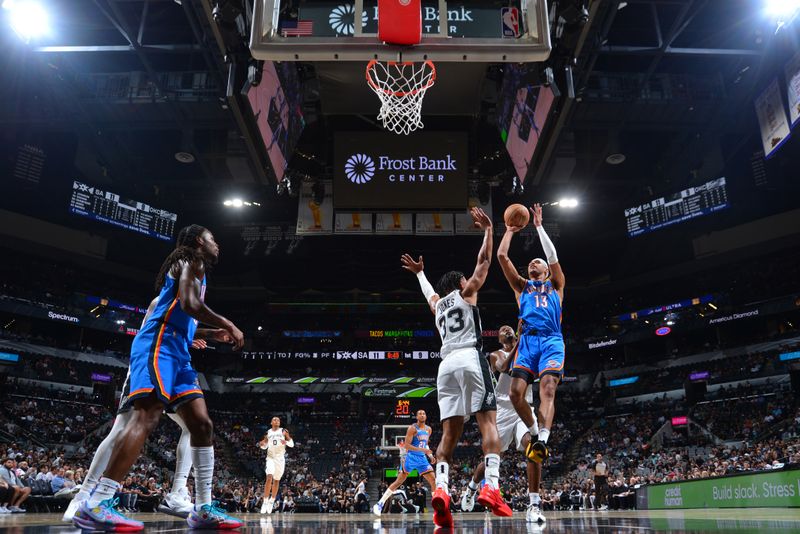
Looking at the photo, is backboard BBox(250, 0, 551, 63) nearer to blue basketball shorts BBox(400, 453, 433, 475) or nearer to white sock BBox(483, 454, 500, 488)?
white sock BBox(483, 454, 500, 488)

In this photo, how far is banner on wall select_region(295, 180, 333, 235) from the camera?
18641 mm

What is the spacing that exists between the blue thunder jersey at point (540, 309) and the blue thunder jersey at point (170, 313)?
3.30 m

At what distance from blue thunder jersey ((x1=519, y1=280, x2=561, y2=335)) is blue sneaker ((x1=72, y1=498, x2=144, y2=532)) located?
3933 millimetres

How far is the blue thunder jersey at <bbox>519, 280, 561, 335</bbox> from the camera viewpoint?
596 centimetres

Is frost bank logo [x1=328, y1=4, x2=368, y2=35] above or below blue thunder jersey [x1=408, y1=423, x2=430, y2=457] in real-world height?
above

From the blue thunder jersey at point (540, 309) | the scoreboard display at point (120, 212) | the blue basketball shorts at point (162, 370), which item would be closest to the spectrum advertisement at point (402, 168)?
the blue thunder jersey at point (540, 309)

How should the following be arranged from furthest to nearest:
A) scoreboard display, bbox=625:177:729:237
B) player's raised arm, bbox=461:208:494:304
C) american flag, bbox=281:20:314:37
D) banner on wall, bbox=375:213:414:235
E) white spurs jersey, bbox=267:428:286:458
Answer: scoreboard display, bbox=625:177:729:237, banner on wall, bbox=375:213:414:235, white spurs jersey, bbox=267:428:286:458, american flag, bbox=281:20:314:37, player's raised arm, bbox=461:208:494:304

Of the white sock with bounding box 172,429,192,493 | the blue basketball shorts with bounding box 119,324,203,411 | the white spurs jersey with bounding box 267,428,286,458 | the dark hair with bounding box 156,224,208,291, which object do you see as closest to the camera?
the blue basketball shorts with bounding box 119,324,203,411

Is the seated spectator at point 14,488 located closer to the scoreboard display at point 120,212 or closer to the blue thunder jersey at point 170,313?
the scoreboard display at point 120,212

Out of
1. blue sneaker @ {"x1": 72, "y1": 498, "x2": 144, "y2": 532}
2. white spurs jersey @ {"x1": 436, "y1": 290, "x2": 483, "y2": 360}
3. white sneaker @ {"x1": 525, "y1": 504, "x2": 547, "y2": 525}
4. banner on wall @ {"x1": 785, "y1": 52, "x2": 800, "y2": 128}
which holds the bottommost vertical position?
white sneaker @ {"x1": 525, "y1": 504, "x2": 547, "y2": 525}

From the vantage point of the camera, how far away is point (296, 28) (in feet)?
22.6

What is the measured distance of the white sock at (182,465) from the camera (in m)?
4.80

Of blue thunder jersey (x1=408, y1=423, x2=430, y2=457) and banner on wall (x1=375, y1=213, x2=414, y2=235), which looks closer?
blue thunder jersey (x1=408, y1=423, x2=430, y2=457)

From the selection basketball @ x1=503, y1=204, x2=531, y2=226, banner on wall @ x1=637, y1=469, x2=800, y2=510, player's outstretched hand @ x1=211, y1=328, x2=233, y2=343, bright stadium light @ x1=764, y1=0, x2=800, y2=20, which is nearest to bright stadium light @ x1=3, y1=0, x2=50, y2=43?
player's outstretched hand @ x1=211, y1=328, x2=233, y2=343
